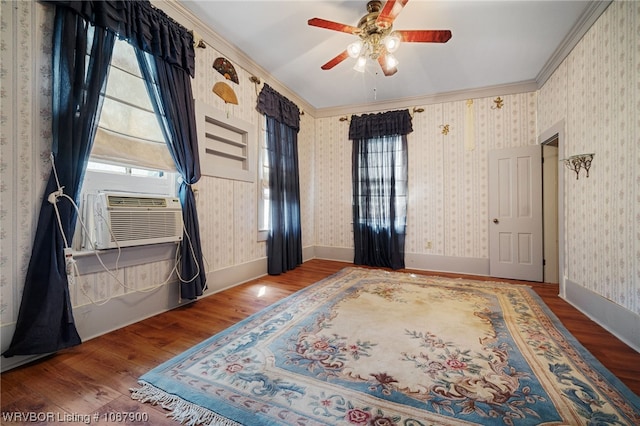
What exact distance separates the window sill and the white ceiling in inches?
91.4

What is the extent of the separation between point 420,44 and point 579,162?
6.71 ft

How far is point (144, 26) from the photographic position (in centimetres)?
214

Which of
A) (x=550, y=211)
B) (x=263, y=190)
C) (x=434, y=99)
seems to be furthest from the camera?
(x=434, y=99)

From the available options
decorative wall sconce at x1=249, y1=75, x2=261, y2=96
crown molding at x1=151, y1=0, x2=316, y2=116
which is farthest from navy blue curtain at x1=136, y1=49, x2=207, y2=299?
decorative wall sconce at x1=249, y1=75, x2=261, y2=96

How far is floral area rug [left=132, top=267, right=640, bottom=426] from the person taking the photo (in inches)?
48.1

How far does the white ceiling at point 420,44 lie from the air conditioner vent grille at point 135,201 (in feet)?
6.18

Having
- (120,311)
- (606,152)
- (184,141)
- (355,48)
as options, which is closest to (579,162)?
(606,152)

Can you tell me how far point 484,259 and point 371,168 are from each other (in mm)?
2315

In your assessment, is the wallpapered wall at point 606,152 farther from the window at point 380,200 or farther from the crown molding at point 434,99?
the window at point 380,200

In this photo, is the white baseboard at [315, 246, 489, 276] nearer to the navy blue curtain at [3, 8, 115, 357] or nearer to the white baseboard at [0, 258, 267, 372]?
the white baseboard at [0, 258, 267, 372]

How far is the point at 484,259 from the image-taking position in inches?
156

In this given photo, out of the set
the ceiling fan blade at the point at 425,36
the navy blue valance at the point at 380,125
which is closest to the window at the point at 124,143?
the ceiling fan blade at the point at 425,36

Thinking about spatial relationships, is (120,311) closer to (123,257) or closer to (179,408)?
(123,257)

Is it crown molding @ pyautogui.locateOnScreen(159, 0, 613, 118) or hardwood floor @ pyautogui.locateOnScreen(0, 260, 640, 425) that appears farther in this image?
crown molding @ pyautogui.locateOnScreen(159, 0, 613, 118)
